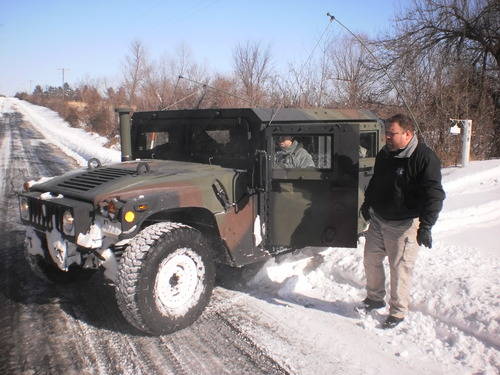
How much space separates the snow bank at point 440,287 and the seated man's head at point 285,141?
127cm

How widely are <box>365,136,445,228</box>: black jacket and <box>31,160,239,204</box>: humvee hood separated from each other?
1270 millimetres

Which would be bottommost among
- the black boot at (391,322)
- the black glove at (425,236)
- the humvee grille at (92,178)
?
the black boot at (391,322)

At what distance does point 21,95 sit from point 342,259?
98.3 m

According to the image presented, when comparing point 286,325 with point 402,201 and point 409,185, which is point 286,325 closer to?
point 402,201

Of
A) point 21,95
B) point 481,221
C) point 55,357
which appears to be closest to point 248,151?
point 55,357

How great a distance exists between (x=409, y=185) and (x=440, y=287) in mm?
1087

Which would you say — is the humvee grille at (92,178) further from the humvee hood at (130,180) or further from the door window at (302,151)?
the door window at (302,151)

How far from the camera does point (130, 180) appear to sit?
3738 mm

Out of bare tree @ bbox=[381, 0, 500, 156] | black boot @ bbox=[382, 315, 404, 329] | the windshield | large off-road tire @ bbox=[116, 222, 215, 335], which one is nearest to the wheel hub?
large off-road tire @ bbox=[116, 222, 215, 335]

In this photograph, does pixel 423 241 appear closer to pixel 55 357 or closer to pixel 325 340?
pixel 325 340

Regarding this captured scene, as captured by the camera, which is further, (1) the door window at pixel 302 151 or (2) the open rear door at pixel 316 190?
(1) the door window at pixel 302 151

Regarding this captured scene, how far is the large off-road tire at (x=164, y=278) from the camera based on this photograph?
3.41 meters

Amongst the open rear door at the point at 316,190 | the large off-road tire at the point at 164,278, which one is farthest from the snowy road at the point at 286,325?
the open rear door at the point at 316,190

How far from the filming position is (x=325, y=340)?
3.55 metres
